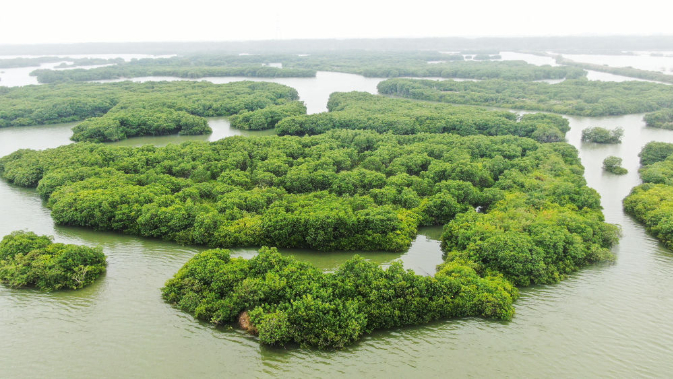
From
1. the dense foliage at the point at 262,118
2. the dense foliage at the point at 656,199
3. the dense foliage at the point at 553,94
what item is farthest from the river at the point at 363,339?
the dense foliage at the point at 553,94

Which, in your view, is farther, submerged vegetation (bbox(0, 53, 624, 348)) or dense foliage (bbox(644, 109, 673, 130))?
dense foliage (bbox(644, 109, 673, 130))

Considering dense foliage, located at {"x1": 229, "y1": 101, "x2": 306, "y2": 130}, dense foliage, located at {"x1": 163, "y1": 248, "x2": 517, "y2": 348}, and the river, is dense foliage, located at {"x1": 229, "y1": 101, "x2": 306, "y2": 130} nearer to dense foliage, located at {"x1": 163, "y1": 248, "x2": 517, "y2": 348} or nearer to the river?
the river

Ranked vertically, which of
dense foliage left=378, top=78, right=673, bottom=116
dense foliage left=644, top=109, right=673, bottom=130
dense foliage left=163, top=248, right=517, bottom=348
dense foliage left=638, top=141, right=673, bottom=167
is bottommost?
dense foliage left=163, top=248, right=517, bottom=348

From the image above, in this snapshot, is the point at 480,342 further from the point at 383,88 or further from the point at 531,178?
the point at 383,88

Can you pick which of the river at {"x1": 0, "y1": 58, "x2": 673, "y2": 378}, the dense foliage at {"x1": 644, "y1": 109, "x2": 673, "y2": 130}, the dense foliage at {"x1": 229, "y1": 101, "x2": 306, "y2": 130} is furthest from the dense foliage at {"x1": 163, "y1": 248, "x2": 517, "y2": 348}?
the dense foliage at {"x1": 644, "y1": 109, "x2": 673, "y2": 130}

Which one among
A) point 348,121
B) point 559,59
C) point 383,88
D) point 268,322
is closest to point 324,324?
point 268,322
